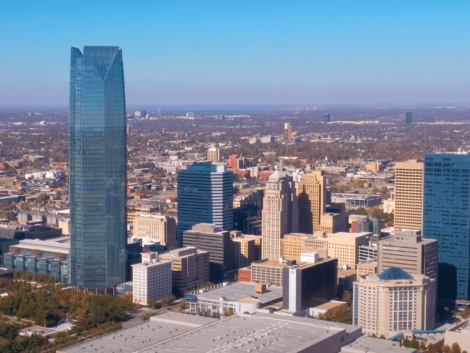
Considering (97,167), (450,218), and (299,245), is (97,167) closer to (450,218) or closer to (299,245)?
(299,245)

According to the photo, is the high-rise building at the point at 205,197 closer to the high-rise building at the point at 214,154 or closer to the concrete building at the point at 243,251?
the concrete building at the point at 243,251

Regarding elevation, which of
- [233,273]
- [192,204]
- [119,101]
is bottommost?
[233,273]

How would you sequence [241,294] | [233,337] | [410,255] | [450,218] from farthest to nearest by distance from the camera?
[450,218] < [241,294] < [410,255] < [233,337]

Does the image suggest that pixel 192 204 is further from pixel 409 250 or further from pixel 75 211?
pixel 409 250

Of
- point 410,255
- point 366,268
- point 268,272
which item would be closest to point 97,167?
point 268,272

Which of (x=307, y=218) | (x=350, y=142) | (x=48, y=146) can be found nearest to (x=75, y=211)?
(x=307, y=218)

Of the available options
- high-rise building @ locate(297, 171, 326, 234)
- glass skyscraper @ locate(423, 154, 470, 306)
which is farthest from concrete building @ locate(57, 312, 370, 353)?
high-rise building @ locate(297, 171, 326, 234)

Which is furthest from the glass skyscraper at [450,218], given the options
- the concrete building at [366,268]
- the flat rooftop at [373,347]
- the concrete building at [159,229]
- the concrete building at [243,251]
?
the concrete building at [159,229]
